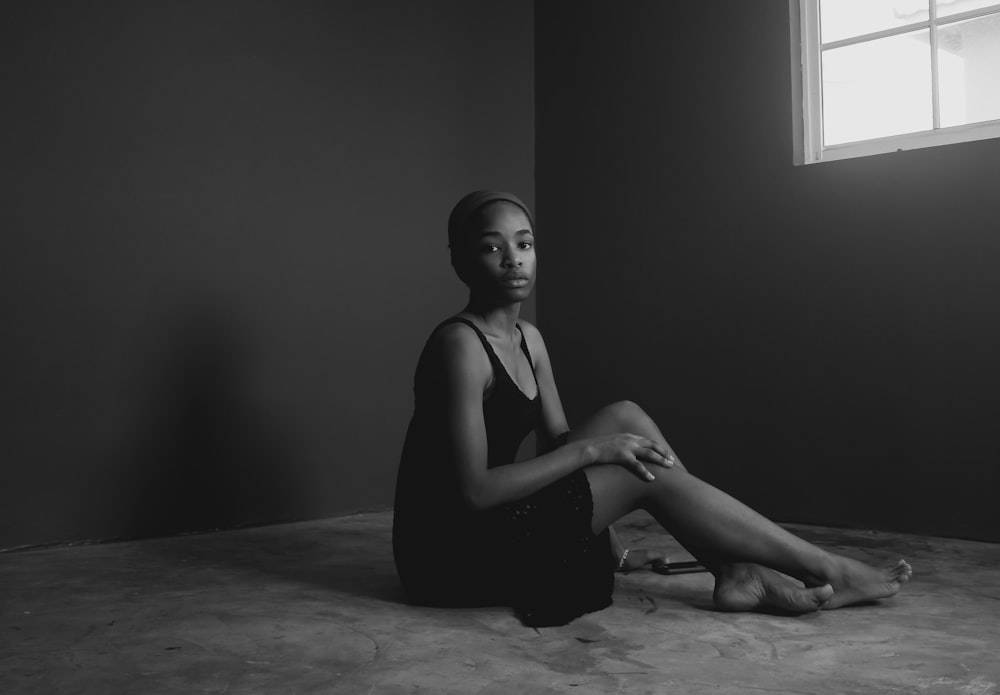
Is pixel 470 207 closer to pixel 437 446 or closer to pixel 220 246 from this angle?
pixel 437 446

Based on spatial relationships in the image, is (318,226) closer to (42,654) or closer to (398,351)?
(398,351)

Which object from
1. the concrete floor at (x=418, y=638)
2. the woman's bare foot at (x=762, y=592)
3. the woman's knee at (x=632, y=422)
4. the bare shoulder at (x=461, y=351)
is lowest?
the concrete floor at (x=418, y=638)

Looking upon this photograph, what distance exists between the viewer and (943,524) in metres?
3.16

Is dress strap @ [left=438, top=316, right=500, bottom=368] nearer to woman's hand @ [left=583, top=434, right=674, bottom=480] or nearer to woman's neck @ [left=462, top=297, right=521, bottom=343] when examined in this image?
woman's neck @ [left=462, top=297, right=521, bottom=343]

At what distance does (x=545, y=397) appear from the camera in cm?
249

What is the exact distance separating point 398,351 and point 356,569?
130 cm

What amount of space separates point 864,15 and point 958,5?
32 centimetres

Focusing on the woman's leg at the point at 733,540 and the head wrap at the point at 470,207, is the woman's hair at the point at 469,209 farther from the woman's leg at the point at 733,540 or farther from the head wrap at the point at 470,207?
the woman's leg at the point at 733,540

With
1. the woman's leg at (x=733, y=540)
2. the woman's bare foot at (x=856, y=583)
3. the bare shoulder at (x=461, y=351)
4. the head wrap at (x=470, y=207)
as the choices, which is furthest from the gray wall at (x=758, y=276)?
the bare shoulder at (x=461, y=351)

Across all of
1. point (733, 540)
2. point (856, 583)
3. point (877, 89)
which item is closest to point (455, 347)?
point (733, 540)

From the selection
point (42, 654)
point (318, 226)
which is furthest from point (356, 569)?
point (318, 226)

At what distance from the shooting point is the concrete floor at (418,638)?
1.68 meters

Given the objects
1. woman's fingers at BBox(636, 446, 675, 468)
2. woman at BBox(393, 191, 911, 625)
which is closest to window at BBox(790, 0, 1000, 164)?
woman at BBox(393, 191, 911, 625)

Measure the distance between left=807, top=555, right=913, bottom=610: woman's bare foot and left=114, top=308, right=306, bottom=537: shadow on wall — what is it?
2058 millimetres
